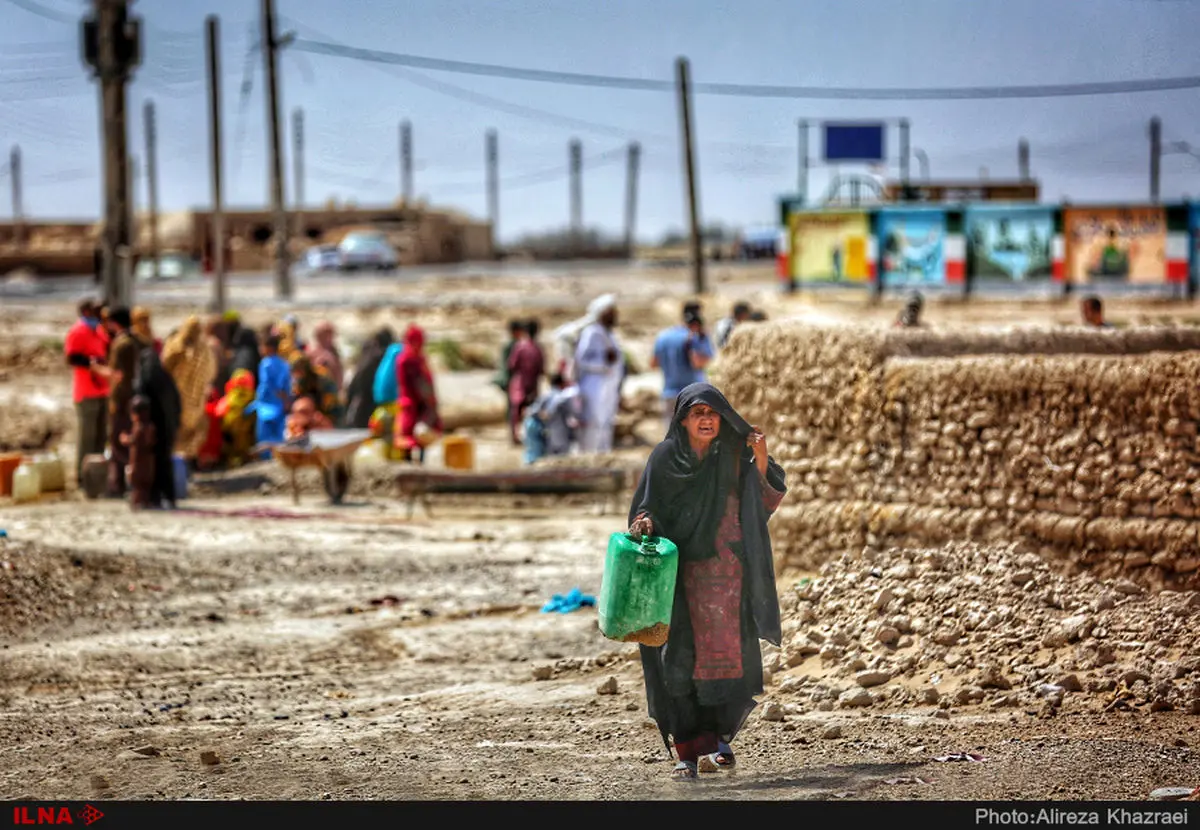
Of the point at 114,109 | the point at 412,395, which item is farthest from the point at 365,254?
the point at 412,395

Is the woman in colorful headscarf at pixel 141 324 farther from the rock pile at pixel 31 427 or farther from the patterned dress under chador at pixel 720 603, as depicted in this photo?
the patterned dress under chador at pixel 720 603

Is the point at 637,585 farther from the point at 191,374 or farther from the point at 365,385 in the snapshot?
the point at 365,385

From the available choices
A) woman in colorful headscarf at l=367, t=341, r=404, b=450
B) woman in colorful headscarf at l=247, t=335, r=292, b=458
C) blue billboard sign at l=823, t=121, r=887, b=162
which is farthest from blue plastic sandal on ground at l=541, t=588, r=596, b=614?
blue billboard sign at l=823, t=121, r=887, b=162

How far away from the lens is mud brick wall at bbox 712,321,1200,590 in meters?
7.89

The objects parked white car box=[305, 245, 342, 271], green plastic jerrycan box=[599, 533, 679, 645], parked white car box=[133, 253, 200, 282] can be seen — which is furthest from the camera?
parked white car box=[133, 253, 200, 282]

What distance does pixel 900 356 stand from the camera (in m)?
9.23

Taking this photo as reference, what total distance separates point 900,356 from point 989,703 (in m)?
2.43

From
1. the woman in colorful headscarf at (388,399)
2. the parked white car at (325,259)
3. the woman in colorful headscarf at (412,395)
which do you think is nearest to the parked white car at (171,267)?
the parked white car at (325,259)

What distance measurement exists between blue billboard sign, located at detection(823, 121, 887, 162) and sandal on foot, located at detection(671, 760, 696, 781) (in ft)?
98.7

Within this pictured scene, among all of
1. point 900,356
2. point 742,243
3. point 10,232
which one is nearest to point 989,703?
point 900,356

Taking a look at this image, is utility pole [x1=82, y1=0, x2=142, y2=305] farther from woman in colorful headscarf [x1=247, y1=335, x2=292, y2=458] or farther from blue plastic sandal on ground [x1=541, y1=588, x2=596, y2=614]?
blue plastic sandal on ground [x1=541, y1=588, x2=596, y2=614]

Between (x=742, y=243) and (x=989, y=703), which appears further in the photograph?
(x=742, y=243)

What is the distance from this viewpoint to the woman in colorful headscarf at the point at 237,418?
635 inches

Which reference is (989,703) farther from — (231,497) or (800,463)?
(231,497)
